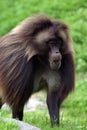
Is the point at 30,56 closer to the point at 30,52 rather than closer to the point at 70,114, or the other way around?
the point at 30,52

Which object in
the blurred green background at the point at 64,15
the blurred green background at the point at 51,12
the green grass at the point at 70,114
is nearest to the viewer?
the green grass at the point at 70,114

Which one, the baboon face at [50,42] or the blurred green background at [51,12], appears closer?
the baboon face at [50,42]

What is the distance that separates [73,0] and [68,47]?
751cm

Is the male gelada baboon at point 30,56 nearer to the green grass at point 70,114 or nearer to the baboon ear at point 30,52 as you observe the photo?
the baboon ear at point 30,52

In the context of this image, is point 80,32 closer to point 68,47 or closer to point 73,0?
point 73,0

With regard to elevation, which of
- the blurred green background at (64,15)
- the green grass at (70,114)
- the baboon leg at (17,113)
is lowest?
the blurred green background at (64,15)

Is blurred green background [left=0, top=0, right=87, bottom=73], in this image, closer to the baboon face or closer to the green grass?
the green grass

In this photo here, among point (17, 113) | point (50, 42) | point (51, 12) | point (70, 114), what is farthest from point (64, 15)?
point (50, 42)

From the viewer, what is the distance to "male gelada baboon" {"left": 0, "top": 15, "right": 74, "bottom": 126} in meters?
6.87

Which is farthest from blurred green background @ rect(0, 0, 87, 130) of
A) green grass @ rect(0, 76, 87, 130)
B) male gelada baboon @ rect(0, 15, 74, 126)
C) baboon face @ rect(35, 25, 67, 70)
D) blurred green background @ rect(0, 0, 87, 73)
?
baboon face @ rect(35, 25, 67, 70)

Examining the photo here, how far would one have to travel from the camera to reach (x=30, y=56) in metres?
6.84

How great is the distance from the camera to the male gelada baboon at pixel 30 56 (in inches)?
270

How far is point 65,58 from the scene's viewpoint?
7.09 metres

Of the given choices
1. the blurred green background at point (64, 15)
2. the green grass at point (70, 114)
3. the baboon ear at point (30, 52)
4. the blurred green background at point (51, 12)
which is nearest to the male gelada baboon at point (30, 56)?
the baboon ear at point (30, 52)
